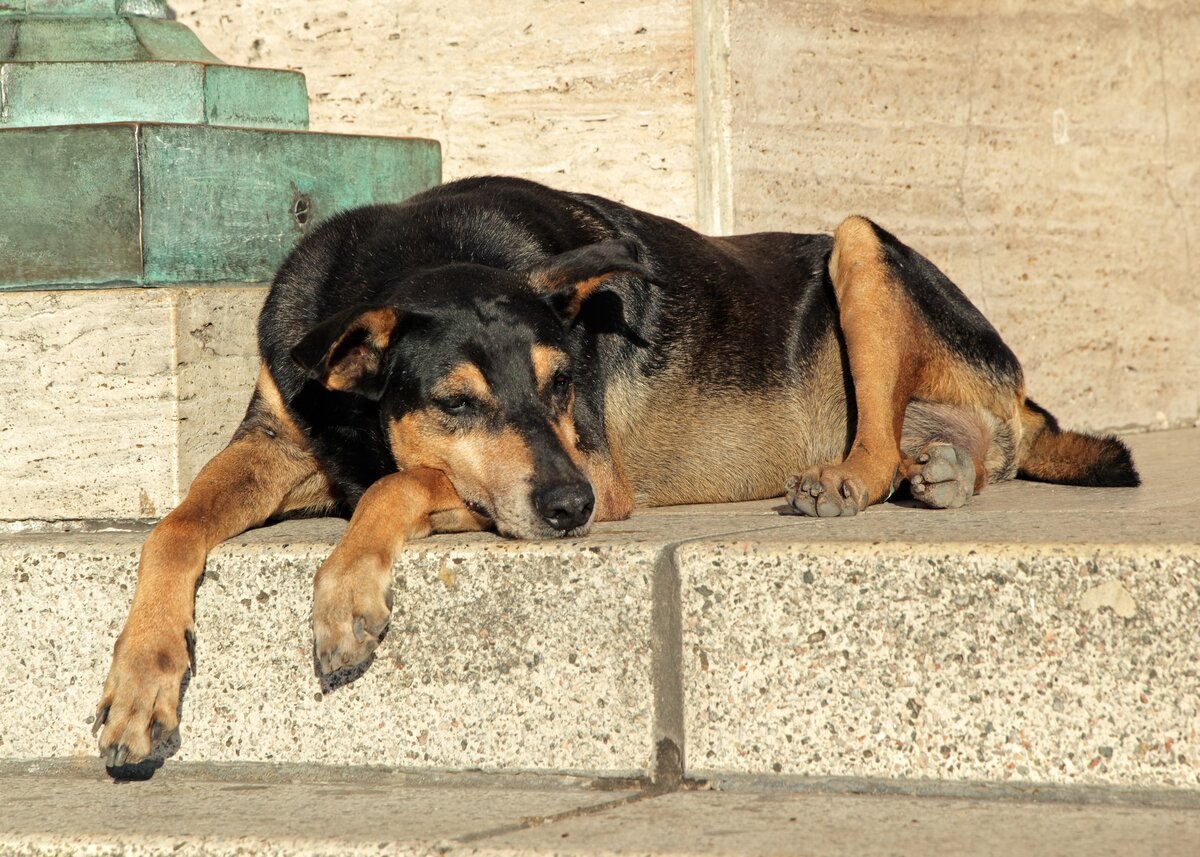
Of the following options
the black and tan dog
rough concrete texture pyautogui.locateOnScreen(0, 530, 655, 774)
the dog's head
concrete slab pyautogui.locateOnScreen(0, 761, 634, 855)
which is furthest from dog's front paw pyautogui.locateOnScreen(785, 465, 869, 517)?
concrete slab pyautogui.locateOnScreen(0, 761, 634, 855)

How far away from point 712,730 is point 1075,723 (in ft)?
2.48

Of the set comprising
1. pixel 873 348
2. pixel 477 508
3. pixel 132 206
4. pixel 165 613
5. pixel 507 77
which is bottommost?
pixel 165 613

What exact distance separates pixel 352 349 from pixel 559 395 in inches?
22.1

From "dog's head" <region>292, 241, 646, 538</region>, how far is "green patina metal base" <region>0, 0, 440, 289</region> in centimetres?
94

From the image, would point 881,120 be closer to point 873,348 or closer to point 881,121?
point 881,121

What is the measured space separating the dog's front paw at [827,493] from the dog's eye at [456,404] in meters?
0.96

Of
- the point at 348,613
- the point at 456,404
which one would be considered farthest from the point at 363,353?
the point at 348,613

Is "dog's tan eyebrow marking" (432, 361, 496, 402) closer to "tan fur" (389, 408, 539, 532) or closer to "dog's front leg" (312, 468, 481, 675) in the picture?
"tan fur" (389, 408, 539, 532)

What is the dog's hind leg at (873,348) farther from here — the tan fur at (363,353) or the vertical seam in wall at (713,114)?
the tan fur at (363,353)

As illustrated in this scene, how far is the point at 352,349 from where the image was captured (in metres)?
3.80

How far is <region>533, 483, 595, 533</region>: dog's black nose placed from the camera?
3471mm

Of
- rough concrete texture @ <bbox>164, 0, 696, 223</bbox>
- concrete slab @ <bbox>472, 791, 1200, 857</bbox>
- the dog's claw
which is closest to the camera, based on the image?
concrete slab @ <bbox>472, 791, 1200, 857</bbox>

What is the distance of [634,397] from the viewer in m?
4.54

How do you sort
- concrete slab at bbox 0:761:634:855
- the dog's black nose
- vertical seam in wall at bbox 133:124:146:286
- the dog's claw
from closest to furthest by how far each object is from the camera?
1. concrete slab at bbox 0:761:634:855
2. the dog's claw
3. the dog's black nose
4. vertical seam in wall at bbox 133:124:146:286
